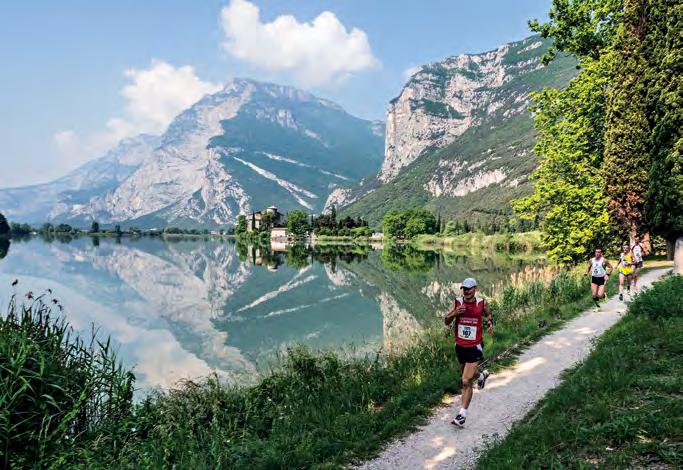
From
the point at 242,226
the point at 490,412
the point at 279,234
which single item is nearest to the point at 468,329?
the point at 490,412

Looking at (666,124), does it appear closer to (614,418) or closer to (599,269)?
(599,269)

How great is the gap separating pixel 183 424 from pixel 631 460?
25.9 feet

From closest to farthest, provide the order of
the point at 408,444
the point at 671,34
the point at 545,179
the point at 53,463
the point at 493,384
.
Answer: the point at 53,463 → the point at 408,444 → the point at 493,384 → the point at 671,34 → the point at 545,179

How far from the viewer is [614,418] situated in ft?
17.4

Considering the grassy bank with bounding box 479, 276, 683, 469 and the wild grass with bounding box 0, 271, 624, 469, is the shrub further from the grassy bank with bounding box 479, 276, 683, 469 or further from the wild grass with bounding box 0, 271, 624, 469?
the wild grass with bounding box 0, 271, 624, 469

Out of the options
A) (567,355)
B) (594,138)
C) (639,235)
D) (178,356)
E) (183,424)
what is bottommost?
(178,356)

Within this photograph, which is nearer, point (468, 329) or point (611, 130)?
point (468, 329)

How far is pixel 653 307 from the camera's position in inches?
407

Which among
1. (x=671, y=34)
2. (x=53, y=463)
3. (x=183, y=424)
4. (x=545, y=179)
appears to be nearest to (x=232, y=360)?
(x=183, y=424)

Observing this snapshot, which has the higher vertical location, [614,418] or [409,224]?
[409,224]

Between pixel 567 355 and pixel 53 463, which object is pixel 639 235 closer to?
pixel 567 355

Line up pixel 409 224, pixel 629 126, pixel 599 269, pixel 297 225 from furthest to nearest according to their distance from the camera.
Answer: pixel 297 225, pixel 409 224, pixel 629 126, pixel 599 269

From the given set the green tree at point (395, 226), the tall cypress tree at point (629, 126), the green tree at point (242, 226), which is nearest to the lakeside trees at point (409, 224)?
the green tree at point (395, 226)

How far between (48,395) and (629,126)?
2827 centimetres
